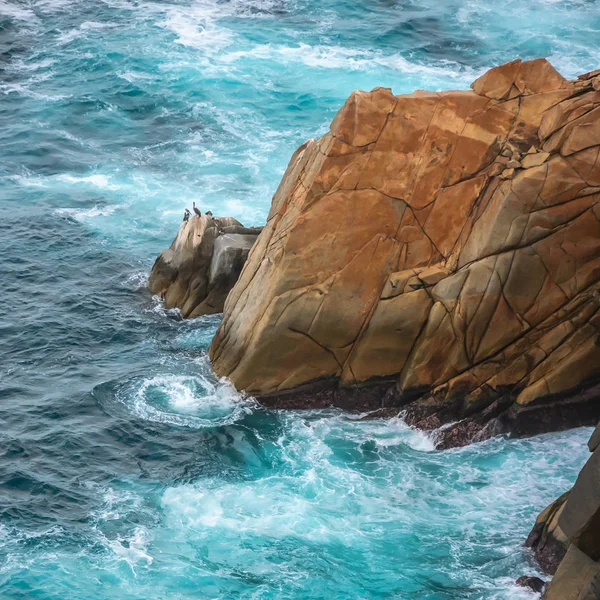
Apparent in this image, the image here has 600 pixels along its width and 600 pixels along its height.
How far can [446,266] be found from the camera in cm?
2319

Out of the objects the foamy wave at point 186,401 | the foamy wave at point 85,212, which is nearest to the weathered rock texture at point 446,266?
the foamy wave at point 186,401

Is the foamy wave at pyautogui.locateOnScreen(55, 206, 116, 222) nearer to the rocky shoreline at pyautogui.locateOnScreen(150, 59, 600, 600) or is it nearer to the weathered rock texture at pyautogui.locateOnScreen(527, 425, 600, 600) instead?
the rocky shoreline at pyautogui.locateOnScreen(150, 59, 600, 600)

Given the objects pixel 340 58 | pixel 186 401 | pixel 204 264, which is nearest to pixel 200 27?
pixel 340 58

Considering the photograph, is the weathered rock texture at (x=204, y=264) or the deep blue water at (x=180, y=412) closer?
the deep blue water at (x=180, y=412)

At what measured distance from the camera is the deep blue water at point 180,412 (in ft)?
63.7

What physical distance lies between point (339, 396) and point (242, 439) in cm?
270

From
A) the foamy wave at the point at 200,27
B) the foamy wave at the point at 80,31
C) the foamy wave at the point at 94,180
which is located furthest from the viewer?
the foamy wave at the point at 80,31

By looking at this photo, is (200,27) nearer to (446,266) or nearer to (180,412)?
(180,412)

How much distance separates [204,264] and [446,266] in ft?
29.2

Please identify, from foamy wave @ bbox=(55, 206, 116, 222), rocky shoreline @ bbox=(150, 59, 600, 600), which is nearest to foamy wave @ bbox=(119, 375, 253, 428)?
rocky shoreline @ bbox=(150, 59, 600, 600)

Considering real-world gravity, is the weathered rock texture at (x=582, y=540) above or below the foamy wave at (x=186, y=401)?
above

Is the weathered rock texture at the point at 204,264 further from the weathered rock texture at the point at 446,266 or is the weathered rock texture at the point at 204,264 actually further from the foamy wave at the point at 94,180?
the foamy wave at the point at 94,180

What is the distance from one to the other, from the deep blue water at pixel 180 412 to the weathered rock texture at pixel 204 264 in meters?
0.68

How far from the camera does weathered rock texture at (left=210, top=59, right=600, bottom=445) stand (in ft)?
72.9
